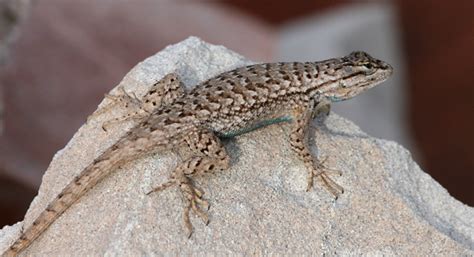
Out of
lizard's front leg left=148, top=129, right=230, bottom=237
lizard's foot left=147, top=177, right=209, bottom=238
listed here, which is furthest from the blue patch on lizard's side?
lizard's foot left=147, top=177, right=209, bottom=238

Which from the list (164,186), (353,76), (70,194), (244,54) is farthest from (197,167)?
(244,54)

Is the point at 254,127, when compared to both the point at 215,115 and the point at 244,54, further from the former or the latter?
the point at 244,54

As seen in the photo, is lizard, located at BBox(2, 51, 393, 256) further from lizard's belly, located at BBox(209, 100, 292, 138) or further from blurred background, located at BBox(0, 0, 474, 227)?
blurred background, located at BBox(0, 0, 474, 227)

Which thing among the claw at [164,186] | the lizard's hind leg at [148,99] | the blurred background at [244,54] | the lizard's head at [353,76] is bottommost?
the blurred background at [244,54]

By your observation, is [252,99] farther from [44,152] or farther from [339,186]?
[44,152]

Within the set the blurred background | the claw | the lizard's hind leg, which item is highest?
the lizard's hind leg

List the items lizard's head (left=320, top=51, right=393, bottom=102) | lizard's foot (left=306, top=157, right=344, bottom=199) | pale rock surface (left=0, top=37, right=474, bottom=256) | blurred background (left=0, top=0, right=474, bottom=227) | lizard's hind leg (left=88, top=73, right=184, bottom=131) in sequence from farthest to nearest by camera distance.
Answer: blurred background (left=0, top=0, right=474, bottom=227) → lizard's head (left=320, top=51, right=393, bottom=102) → lizard's hind leg (left=88, top=73, right=184, bottom=131) → lizard's foot (left=306, top=157, right=344, bottom=199) → pale rock surface (left=0, top=37, right=474, bottom=256)

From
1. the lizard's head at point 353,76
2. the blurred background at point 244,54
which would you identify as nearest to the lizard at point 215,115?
the lizard's head at point 353,76

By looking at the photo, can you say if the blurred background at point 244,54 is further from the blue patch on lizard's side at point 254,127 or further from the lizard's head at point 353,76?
the lizard's head at point 353,76
